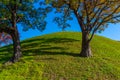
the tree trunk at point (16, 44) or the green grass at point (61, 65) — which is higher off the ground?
the tree trunk at point (16, 44)

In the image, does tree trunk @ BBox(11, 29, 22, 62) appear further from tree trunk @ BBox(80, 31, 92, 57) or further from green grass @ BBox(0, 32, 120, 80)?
tree trunk @ BBox(80, 31, 92, 57)

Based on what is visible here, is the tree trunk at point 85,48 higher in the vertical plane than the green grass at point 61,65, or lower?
higher

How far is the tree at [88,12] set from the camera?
3625 cm

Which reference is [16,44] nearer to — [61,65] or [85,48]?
[61,65]

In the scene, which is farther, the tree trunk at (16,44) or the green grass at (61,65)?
the tree trunk at (16,44)

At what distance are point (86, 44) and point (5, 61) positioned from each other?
10.4 metres

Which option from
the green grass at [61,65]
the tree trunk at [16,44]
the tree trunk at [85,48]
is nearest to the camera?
the green grass at [61,65]

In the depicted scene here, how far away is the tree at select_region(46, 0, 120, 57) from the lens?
3625 centimetres

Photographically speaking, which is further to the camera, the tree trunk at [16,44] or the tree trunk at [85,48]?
the tree trunk at [85,48]

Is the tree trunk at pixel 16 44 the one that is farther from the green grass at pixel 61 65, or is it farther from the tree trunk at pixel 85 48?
the tree trunk at pixel 85 48

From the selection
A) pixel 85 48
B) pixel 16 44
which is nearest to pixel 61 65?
pixel 85 48

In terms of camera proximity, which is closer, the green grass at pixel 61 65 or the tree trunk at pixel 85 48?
the green grass at pixel 61 65

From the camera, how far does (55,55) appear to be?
36.5m

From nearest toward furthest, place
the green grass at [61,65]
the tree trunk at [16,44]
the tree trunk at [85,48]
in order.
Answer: the green grass at [61,65], the tree trunk at [16,44], the tree trunk at [85,48]
